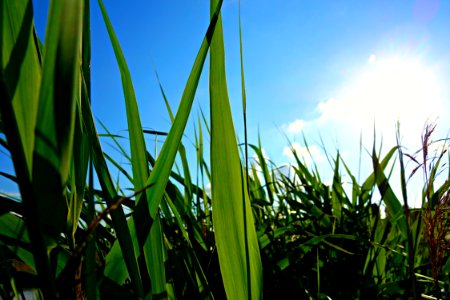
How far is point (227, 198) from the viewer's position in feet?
1.50

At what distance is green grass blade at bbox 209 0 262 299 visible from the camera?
0.44 meters

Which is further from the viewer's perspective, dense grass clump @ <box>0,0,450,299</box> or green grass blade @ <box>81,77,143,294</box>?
green grass blade @ <box>81,77,143,294</box>

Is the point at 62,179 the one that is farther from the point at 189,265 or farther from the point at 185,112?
the point at 189,265

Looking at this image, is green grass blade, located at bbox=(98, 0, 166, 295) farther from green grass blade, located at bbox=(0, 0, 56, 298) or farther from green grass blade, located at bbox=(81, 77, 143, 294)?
Result: green grass blade, located at bbox=(0, 0, 56, 298)

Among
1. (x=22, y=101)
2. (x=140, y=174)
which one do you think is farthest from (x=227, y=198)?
(x=22, y=101)

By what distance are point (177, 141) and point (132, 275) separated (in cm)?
17

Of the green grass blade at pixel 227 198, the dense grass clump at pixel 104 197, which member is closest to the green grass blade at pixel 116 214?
the dense grass clump at pixel 104 197

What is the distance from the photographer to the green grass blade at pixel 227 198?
444mm

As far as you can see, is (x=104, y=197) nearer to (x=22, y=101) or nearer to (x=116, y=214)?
(x=116, y=214)

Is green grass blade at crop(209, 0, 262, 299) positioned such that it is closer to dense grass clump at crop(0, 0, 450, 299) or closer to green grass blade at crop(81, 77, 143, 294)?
dense grass clump at crop(0, 0, 450, 299)

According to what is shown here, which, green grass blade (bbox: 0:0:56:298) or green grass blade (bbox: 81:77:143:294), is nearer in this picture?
green grass blade (bbox: 0:0:56:298)

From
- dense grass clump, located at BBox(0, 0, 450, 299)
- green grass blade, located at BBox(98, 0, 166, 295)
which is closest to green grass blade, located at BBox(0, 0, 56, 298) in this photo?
dense grass clump, located at BBox(0, 0, 450, 299)

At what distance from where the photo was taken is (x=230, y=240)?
18.2 inches

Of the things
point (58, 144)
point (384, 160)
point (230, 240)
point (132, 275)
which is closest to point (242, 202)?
point (230, 240)
